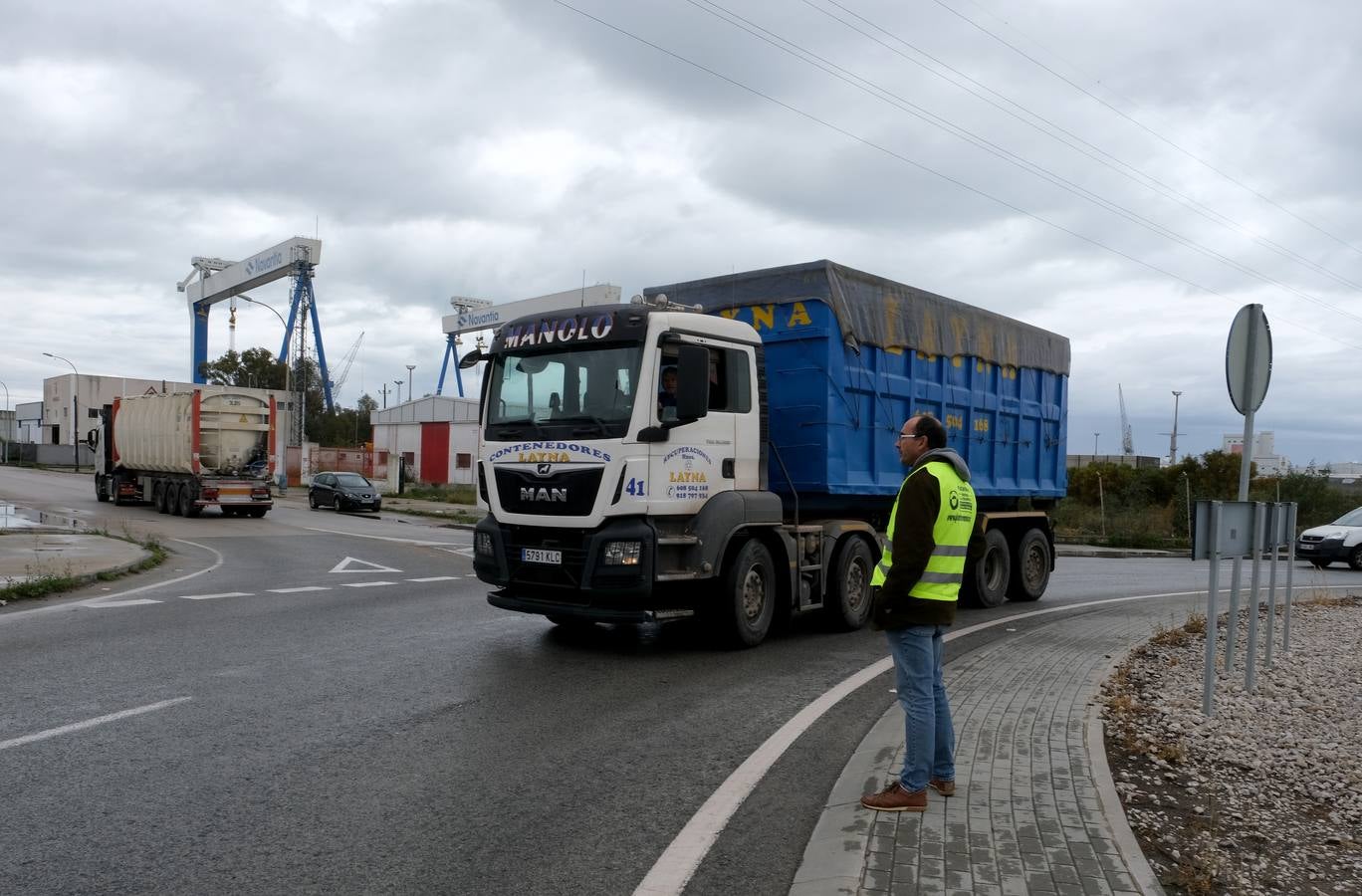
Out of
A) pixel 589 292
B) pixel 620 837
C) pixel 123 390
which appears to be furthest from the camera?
pixel 123 390

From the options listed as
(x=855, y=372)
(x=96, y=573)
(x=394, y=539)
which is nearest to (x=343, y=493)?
(x=394, y=539)

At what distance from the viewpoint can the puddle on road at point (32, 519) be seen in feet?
73.2

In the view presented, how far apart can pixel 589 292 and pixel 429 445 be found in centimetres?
1742

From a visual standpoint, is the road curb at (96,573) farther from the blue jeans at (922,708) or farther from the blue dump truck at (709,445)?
the blue jeans at (922,708)

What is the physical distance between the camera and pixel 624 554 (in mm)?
8117

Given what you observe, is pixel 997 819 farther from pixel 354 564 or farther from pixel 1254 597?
pixel 354 564

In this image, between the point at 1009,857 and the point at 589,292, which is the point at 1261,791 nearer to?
the point at 1009,857

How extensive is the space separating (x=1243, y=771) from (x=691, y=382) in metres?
4.52

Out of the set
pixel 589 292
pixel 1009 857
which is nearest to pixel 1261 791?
pixel 1009 857

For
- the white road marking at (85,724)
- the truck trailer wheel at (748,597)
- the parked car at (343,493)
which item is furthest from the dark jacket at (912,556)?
the parked car at (343,493)

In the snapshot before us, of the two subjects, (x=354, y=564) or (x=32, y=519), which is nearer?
(x=354, y=564)

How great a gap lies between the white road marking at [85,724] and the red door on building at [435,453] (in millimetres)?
47582

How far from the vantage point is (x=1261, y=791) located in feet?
17.2

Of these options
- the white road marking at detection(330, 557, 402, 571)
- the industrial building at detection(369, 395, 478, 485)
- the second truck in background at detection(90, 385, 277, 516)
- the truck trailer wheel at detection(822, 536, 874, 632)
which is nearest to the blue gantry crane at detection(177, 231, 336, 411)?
the industrial building at detection(369, 395, 478, 485)
